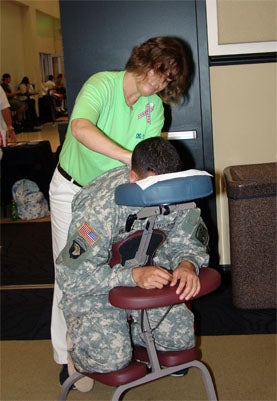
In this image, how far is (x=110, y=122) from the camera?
199 centimetres

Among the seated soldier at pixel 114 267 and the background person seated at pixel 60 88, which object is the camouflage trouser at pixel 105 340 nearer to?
the seated soldier at pixel 114 267

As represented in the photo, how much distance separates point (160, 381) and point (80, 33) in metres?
1.75

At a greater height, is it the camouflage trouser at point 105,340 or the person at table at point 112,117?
the person at table at point 112,117

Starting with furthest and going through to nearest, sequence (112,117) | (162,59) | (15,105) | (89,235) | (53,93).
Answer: (53,93) < (15,105) < (112,117) < (162,59) < (89,235)

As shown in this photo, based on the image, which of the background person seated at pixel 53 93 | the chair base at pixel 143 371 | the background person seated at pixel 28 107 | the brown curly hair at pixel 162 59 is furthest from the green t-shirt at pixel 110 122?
the background person seated at pixel 53 93

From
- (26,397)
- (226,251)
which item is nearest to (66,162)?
(26,397)

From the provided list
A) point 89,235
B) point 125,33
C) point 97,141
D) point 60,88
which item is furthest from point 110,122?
point 60,88

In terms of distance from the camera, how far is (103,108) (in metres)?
1.94

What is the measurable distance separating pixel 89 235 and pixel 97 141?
0.30m

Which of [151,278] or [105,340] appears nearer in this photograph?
[151,278]

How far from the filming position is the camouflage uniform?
5.30 feet

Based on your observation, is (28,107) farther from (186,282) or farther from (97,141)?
(186,282)

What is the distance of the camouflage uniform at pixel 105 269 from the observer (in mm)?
1614

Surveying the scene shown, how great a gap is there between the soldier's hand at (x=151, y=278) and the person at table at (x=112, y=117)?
34 cm
